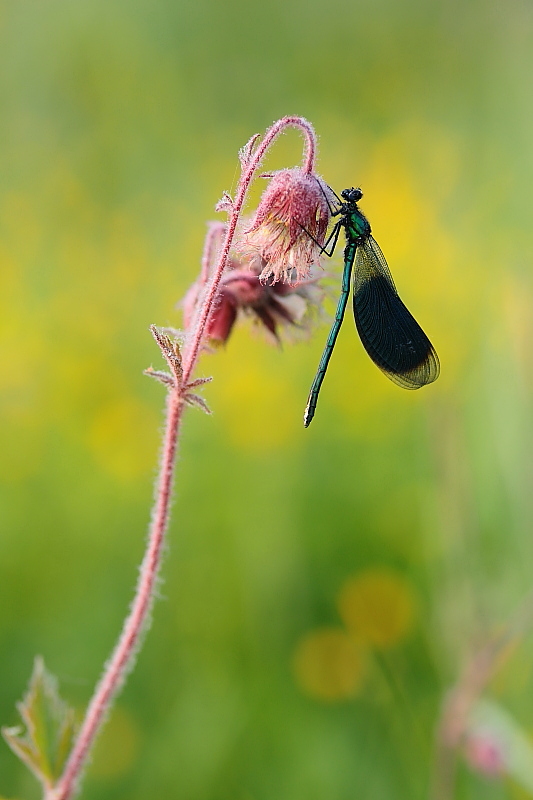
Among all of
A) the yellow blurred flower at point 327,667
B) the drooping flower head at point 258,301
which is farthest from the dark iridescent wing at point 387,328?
the yellow blurred flower at point 327,667

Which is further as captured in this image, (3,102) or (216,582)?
(3,102)

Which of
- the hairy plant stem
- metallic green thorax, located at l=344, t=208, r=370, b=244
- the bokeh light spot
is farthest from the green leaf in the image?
the bokeh light spot

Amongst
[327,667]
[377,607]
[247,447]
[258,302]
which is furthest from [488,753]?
[247,447]

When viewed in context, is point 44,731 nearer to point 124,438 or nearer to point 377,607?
point 377,607

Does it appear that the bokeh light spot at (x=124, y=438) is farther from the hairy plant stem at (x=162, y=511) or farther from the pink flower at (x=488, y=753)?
the hairy plant stem at (x=162, y=511)

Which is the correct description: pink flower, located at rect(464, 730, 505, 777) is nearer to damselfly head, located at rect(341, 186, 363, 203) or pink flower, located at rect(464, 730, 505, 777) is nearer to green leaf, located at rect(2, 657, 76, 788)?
green leaf, located at rect(2, 657, 76, 788)

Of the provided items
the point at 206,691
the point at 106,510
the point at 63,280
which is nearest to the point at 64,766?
the point at 206,691

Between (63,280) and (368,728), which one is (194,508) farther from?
(63,280)
